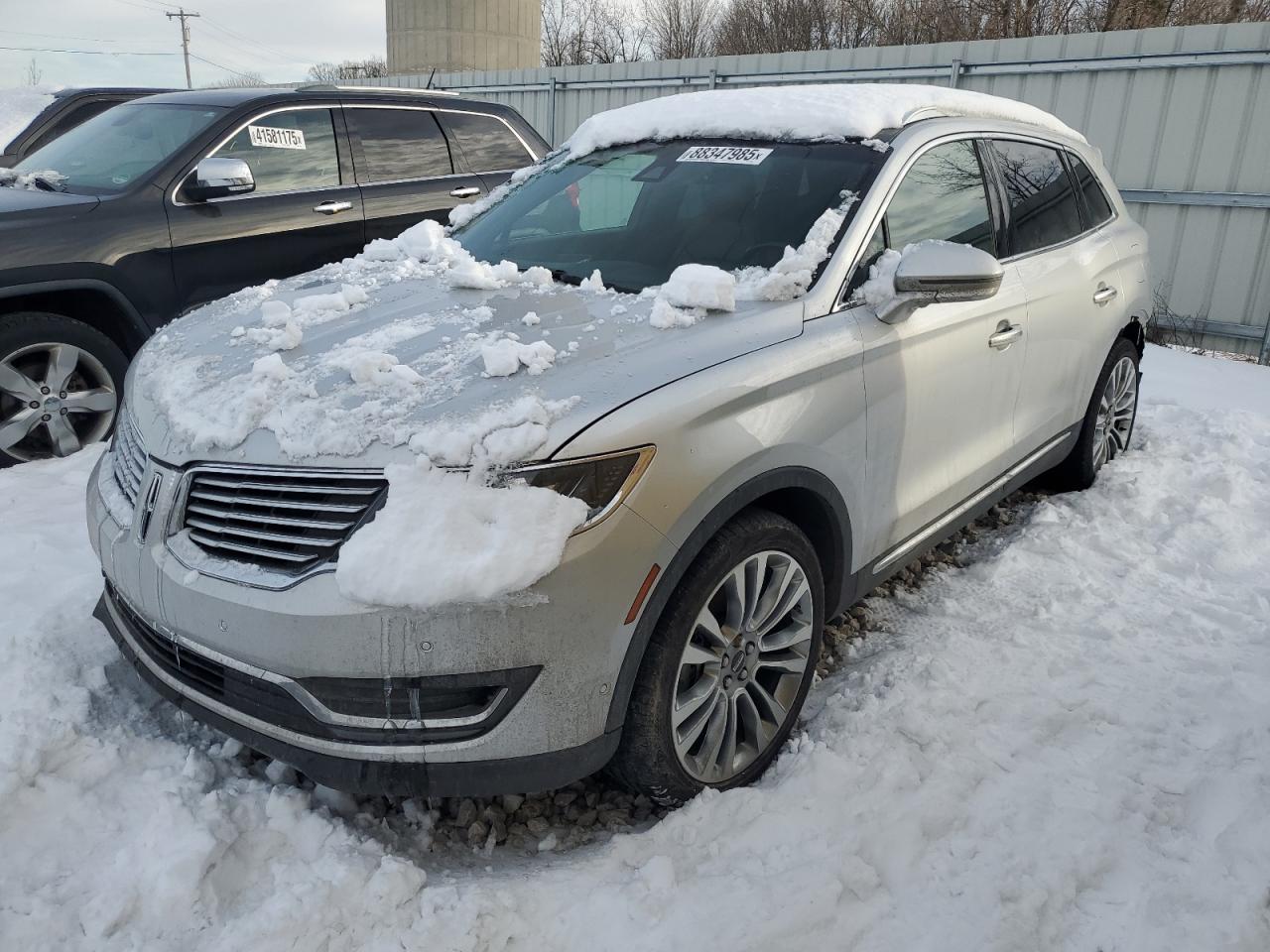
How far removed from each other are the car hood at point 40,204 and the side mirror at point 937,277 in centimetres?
384

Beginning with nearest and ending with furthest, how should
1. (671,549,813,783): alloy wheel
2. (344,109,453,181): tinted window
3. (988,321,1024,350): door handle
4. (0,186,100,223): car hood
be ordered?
(671,549,813,783): alloy wheel < (988,321,1024,350): door handle < (0,186,100,223): car hood < (344,109,453,181): tinted window

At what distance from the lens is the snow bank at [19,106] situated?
2125cm

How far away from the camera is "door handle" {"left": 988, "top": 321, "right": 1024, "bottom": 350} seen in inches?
132

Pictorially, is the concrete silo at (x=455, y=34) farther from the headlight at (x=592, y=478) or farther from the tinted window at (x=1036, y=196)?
the headlight at (x=592, y=478)

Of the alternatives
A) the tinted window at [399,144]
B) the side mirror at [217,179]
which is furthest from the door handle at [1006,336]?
the tinted window at [399,144]

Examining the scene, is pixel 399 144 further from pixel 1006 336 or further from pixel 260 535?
pixel 260 535

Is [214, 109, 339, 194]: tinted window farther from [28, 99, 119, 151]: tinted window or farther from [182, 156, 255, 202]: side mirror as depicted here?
[28, 99, 119, 151]: tinted window

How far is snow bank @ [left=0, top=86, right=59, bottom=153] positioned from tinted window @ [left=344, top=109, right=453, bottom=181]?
1837 cm

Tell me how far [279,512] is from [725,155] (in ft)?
6.65

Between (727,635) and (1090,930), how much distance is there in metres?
1.03

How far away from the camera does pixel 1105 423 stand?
479 cm

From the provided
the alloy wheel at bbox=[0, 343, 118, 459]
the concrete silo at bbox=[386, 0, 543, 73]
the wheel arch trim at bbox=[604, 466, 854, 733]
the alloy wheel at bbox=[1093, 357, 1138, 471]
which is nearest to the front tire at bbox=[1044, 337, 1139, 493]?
the alloy wheel at bbox=[1093, 357, 1138, 471]

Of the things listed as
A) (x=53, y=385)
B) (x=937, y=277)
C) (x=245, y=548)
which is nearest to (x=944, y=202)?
(x=937, y=277)

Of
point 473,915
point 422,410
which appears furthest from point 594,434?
point 473,915
